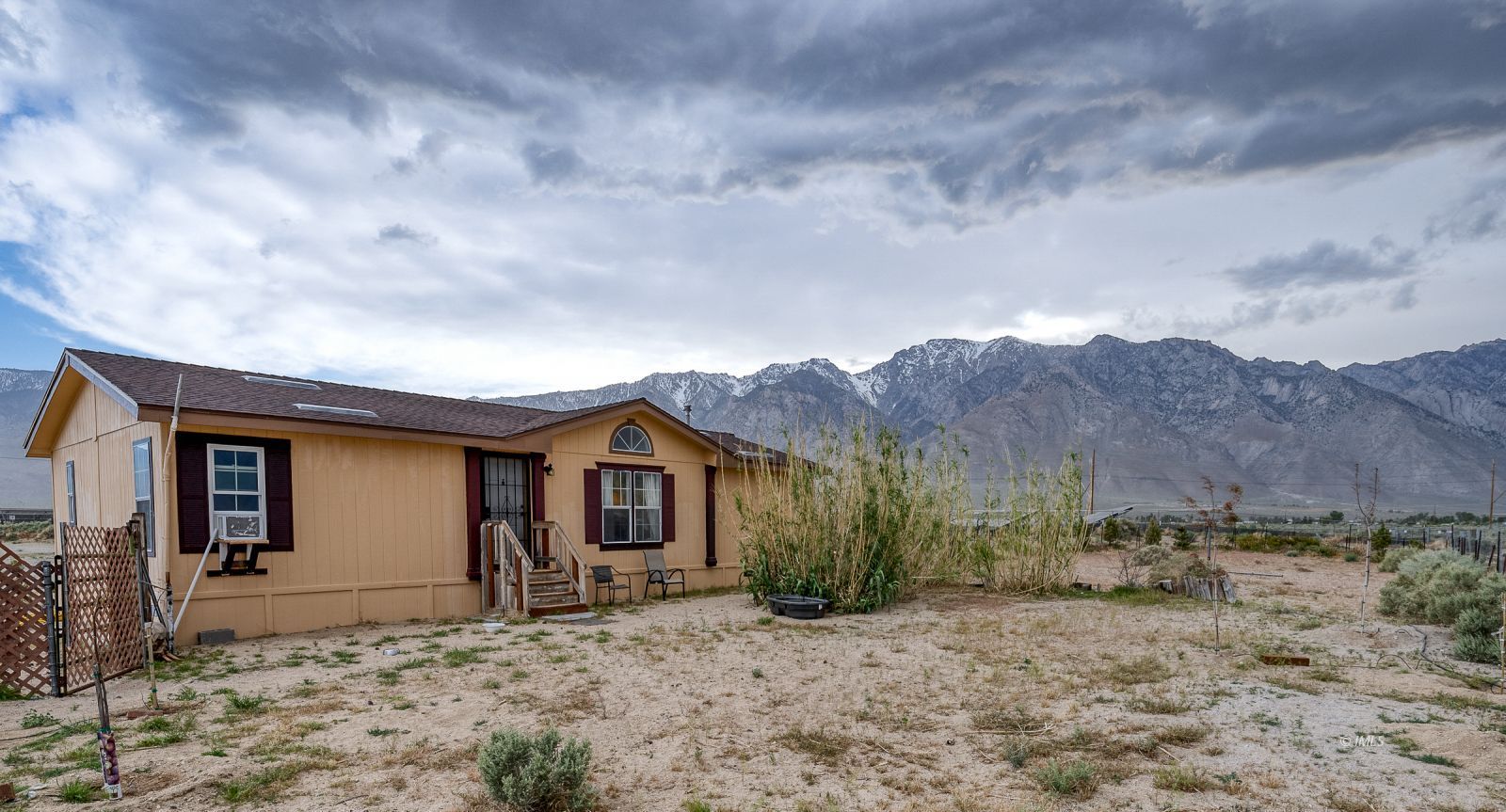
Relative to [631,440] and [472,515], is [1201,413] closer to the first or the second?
[631,440]

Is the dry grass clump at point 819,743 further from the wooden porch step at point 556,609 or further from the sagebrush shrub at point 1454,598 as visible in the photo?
the sagebrush shrub at point 1454,598

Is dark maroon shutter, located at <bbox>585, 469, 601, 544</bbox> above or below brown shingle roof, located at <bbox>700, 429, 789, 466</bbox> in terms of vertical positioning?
below

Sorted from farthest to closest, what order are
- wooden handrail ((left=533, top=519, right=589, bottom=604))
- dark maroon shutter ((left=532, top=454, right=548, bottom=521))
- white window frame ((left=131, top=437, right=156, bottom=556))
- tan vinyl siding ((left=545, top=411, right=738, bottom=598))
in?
1. tan vinyl siding ((left=545, top=411, right=738, bottom=598))
2. dark maroon shutter ((left=532, top=454, right=548, bottom=521))
3. wooden handrail ((left=533, top=519, right=589, bottom=604))
4. white window frame ((left=131, top=437, right=156, bottom=556))

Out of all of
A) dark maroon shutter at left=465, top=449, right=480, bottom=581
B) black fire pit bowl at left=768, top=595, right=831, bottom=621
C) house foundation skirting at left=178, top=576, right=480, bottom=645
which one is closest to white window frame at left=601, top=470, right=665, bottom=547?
dark maroon shutter at left=465, top=449, right=480, bottom=581

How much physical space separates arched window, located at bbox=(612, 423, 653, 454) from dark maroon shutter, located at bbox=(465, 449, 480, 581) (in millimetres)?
2404

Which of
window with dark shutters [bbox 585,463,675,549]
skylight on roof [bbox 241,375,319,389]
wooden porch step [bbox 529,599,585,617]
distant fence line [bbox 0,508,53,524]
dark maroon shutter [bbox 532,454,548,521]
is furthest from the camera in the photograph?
distant fence line [bbox 0,508,53,524]

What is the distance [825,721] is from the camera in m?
5.39

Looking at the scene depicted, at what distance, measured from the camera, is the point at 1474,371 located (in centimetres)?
11719

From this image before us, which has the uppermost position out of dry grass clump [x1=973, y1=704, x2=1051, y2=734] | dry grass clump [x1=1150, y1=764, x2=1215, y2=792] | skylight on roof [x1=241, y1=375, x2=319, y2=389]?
skylight on roof [x1=241, y1=375, x2=319, y2=389]

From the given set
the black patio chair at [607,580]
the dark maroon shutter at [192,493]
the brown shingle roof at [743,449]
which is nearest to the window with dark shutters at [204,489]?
the dark maroon shutter at [192,493]

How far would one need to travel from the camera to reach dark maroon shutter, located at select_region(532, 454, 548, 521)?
11.6 metres

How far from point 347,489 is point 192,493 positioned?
1.64 metres

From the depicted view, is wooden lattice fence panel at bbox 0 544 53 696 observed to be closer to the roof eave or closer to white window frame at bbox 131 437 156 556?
white window frame at bbox 131 437 156 556

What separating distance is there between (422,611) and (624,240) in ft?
30.1
